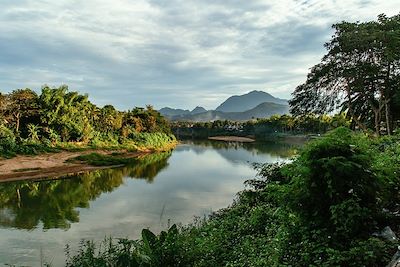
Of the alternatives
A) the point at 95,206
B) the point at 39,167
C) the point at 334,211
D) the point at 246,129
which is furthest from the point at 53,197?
the point at 246,129

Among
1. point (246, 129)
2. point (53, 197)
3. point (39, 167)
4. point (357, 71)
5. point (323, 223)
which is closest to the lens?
point (323, 223)

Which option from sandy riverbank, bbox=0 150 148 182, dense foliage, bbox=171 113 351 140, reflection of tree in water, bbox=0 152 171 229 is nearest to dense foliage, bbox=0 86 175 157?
sandy riverbank, bbox=0 150 148 182

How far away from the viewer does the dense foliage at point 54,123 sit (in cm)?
4429

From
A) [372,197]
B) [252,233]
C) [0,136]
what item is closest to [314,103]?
[252,233]

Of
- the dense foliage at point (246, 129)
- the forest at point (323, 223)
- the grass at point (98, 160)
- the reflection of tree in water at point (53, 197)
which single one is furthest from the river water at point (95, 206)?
the dense foliage at point (246, 129)

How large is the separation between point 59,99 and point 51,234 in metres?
39.5

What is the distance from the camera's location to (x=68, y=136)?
52.8m

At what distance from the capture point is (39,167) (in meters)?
37.9

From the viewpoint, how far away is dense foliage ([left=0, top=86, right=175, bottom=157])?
44.3 metres

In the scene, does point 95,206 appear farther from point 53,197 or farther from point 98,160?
point 98,160

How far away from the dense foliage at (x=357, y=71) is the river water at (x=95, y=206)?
935 centimetres

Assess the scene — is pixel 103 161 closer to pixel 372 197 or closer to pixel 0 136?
pixel 0 136

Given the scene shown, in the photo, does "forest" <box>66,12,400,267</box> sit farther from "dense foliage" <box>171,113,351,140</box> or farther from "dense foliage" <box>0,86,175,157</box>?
"dense foliage" <box>171,113,351,140</box>

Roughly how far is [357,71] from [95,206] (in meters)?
18.9
